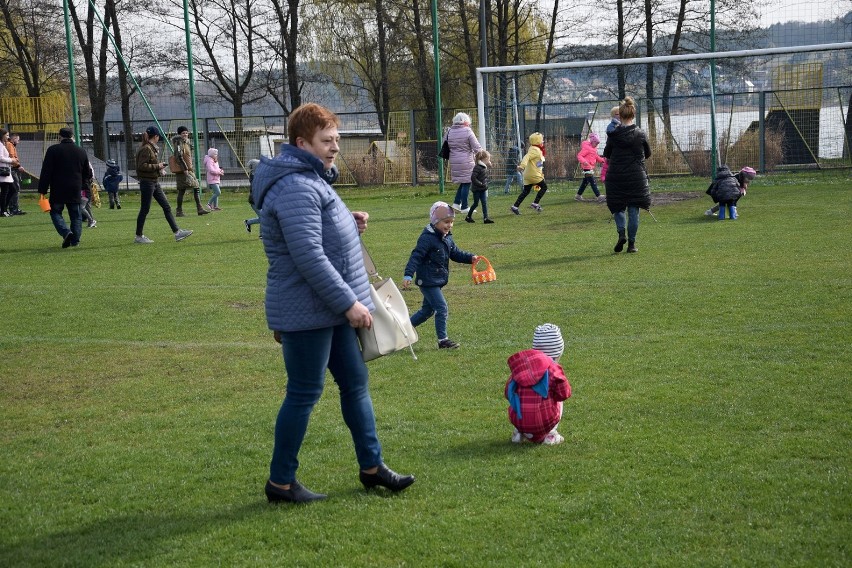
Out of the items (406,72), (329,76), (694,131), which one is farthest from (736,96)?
(329,76)

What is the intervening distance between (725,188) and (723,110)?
9.20m

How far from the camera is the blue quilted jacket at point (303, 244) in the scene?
14.2 ft

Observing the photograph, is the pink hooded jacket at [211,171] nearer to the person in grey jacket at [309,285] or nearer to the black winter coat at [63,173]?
the black winter coat at [63,173]

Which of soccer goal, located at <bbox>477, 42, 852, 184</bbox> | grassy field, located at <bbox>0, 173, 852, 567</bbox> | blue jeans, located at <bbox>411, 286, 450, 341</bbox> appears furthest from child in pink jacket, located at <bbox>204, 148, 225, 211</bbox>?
blue jeans, located at <bbox>411, 286, 450, 341</bbox>

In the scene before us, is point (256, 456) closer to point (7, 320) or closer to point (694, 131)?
point (7, 320)

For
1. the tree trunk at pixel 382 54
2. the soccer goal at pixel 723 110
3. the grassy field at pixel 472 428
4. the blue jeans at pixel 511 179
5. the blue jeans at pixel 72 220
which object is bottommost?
the grassy field at pixel 472 428

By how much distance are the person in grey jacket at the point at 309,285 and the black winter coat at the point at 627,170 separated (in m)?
8.41

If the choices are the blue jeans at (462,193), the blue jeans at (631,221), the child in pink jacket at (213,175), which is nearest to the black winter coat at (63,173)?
the blue jeans at (462,193)

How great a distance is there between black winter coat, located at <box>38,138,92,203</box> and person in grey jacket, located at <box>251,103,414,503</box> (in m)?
12.1

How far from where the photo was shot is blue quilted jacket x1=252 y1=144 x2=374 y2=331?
434 cm

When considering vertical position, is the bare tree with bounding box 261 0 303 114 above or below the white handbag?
above

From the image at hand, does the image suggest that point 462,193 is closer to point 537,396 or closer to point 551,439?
point 551,439

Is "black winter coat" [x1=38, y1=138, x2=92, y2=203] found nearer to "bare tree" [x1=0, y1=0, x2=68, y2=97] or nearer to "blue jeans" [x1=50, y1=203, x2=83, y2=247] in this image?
"blue jeans" [x1=50, y1=203, x2=83, y2=247]

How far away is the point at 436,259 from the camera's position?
7930 millimetres
